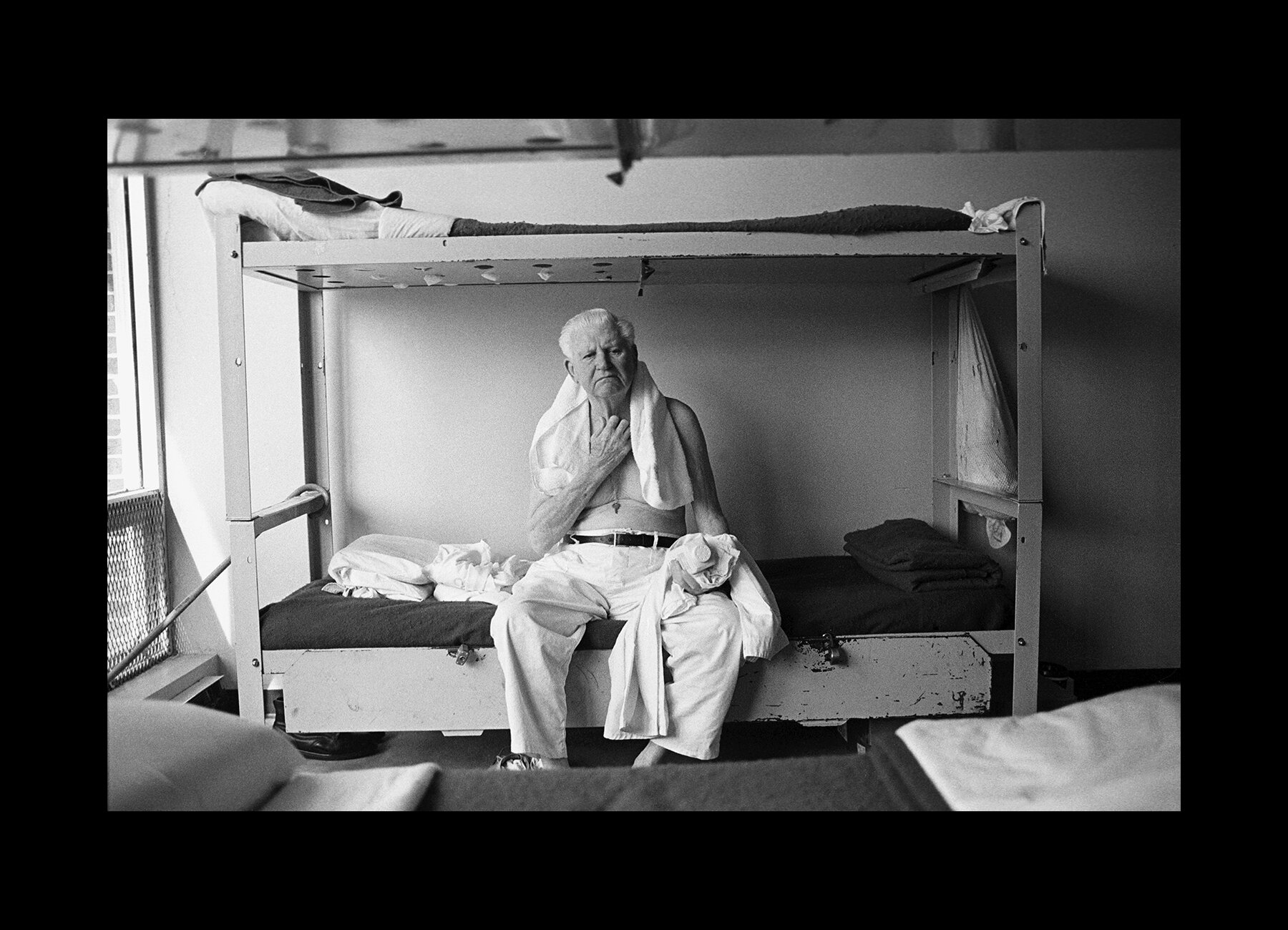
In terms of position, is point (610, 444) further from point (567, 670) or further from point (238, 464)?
point (238, 464)

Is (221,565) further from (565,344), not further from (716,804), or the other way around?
(716,804)

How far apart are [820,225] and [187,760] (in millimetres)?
1787

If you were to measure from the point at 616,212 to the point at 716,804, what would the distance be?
2224 mm

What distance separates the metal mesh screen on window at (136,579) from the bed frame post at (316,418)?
0.45 meters

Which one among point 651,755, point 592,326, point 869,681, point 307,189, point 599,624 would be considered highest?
point 307,189

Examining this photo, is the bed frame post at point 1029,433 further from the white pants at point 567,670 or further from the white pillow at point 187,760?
the white pillow at point 187,760

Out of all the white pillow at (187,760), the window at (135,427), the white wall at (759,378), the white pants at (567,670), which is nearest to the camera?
the white pillow at (187,760)

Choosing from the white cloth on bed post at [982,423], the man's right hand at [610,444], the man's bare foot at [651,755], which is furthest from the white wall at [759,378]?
the man's bare foot at [651,755]

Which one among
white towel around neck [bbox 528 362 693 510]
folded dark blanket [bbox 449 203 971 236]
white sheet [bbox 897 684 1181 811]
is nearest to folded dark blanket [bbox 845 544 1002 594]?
white towel around neck [bbox 528 362 693 510]

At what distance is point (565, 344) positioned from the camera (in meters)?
2.67

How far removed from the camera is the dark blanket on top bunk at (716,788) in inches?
47.3

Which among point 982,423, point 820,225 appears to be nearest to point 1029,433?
point 982,423

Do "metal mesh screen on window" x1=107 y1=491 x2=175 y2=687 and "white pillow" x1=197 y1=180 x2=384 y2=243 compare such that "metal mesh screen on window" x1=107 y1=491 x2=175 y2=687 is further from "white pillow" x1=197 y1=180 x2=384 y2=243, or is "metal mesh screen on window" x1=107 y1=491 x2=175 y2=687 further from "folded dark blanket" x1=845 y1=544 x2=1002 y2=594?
"folded dark blanket" x1=845 y1=544 x2=1002 y2=594

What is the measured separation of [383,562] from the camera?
8.86 ft
